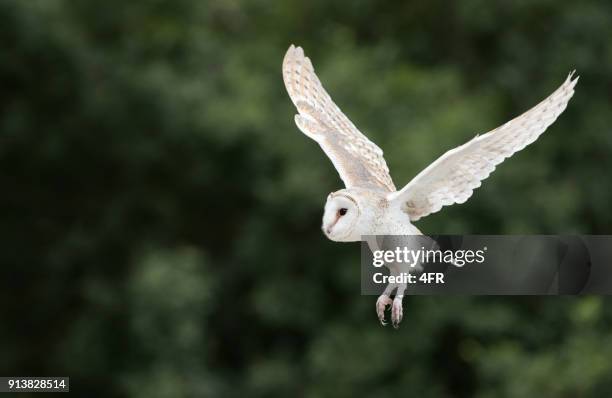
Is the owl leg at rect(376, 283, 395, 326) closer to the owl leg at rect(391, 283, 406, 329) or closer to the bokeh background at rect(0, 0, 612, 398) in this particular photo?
the owl leg at rect(391, 283, 406, 329)

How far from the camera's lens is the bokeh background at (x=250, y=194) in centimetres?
956

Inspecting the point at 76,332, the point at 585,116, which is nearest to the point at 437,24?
the point at 585,116

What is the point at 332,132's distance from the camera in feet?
4.40

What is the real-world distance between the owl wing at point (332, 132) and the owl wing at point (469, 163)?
81 millimetres

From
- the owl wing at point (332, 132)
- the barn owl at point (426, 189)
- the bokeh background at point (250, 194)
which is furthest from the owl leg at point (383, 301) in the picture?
the bokeh background at point (250, 194)

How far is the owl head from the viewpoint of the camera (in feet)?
2.77

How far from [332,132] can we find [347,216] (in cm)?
48

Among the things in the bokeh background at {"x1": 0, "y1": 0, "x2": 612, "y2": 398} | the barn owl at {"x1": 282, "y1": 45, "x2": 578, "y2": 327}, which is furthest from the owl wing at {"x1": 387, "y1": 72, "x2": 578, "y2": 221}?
the bokeh background at {"x1": 0, "y1": 0, "x2": 612, "y2": 398}

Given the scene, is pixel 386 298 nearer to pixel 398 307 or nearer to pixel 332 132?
pixel 398 307

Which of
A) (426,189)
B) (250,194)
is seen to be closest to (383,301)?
(426,189)

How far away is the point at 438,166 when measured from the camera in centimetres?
91

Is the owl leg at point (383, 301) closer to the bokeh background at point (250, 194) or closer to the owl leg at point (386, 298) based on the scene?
the owl leg at point (386, 298)

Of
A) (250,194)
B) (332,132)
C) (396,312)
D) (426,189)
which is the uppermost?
(250,194)

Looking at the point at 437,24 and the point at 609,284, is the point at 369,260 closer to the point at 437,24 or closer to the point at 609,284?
the point at 609,284
